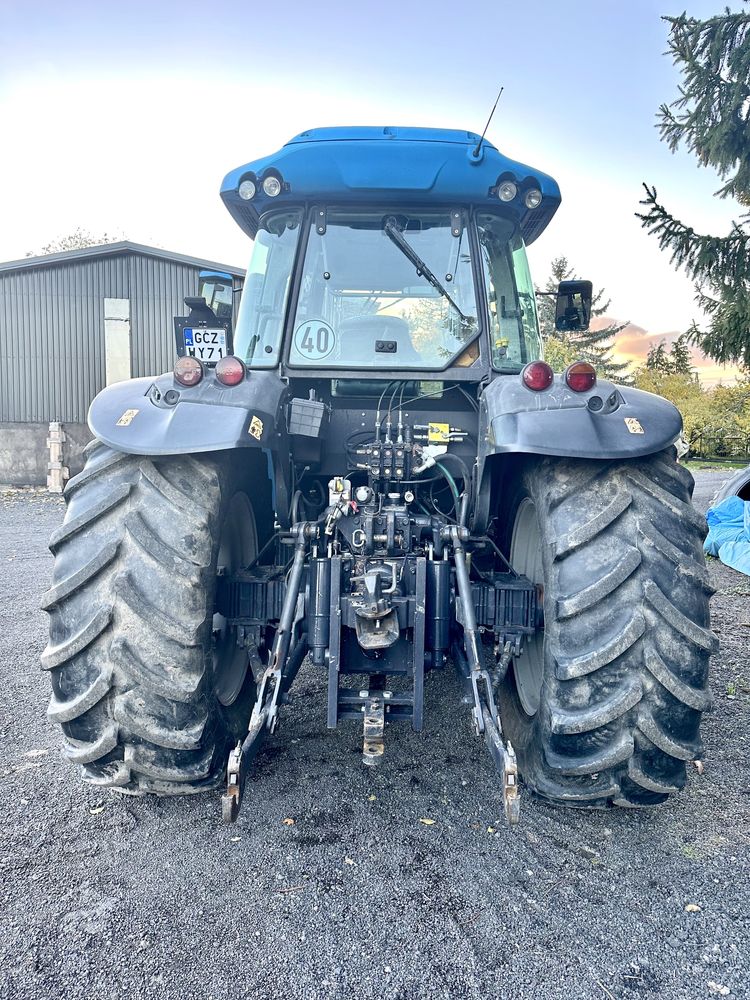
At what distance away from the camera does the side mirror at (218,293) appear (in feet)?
13.1

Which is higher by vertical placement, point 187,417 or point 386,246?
point 386,246

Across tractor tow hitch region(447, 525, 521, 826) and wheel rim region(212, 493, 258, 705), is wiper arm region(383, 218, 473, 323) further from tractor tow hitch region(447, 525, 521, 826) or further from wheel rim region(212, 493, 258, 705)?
wheel rim region(212, 493, 258, 705)

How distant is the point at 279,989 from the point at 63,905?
2.68 ft

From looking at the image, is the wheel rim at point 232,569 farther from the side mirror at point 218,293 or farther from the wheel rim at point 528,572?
the side mirror at point 218,293

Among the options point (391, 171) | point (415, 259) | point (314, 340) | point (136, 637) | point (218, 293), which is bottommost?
point (136, 637)

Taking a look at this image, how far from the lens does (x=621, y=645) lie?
233 cm

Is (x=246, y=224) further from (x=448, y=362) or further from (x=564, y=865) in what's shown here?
(x=564, y=865)

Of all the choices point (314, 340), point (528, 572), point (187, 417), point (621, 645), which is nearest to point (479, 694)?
point (621, 645)

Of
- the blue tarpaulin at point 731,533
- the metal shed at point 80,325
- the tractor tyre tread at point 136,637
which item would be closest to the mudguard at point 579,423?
the tractor tyre tread at point 136,637

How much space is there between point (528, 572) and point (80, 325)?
1517cm

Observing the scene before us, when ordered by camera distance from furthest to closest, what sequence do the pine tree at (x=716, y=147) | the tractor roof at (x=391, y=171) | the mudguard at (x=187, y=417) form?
the pine tree at (x=716, y=147) → the tractor roof at (x=391, y=171) → the mudguard at (x=187, y=417)

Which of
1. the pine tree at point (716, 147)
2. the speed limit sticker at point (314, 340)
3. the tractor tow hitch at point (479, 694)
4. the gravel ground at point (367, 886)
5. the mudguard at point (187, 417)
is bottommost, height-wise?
the gravel ground at point (367, 886)

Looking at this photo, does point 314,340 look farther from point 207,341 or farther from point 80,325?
point 80,325

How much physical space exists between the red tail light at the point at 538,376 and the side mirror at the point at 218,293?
6.88ft
